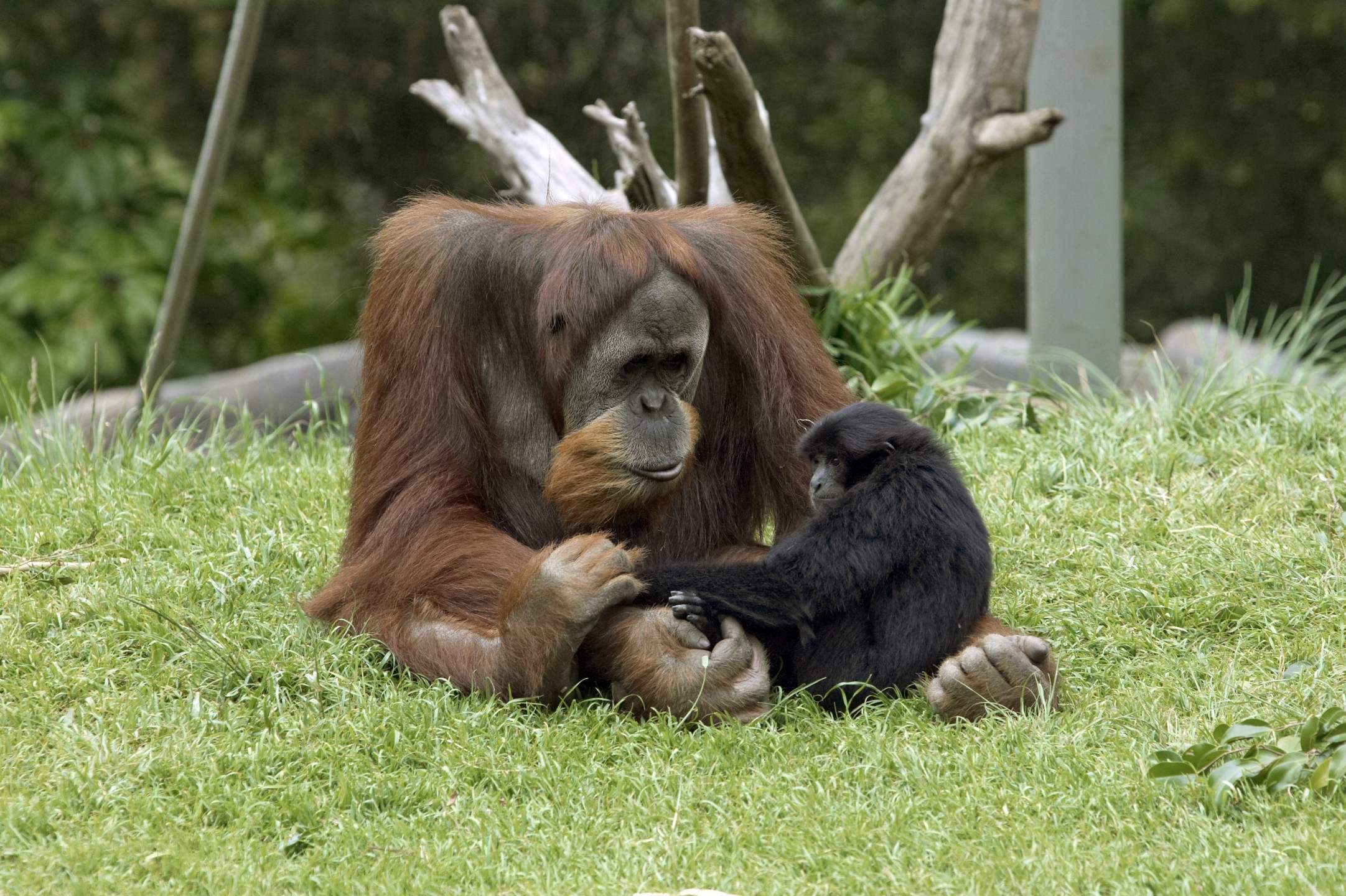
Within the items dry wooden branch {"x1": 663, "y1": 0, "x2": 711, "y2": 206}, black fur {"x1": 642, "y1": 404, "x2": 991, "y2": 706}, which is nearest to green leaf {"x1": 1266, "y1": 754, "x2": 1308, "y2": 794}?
black fur {"x1": 642, "y1": 404, "x2": 991, "y2": 706}

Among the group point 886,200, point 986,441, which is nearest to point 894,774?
point 986,441

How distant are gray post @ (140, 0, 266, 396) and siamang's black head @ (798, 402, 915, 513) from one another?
276 cm

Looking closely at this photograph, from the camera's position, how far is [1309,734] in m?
2.47

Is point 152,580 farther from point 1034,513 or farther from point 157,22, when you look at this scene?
point 157,22

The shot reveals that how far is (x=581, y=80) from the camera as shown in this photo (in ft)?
39.9

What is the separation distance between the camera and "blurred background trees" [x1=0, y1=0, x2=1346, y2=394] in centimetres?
1001

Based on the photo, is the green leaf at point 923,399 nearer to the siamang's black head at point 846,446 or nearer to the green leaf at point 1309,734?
the siamang's black head at point 846,446

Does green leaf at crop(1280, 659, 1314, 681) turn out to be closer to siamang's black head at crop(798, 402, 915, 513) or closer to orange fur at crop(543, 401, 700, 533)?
siamang's black head at crop(798, 402, 915, 513)

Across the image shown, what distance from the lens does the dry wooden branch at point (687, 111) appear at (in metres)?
4.24

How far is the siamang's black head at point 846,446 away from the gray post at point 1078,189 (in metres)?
3.21

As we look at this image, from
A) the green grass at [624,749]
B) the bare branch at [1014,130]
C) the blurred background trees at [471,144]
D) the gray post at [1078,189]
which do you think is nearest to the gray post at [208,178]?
the green grass at [624,749]

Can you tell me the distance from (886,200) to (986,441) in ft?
3.98

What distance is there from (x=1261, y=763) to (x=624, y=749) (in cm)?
115

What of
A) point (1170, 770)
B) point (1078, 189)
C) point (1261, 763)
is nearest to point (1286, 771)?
point (1261, 763)
